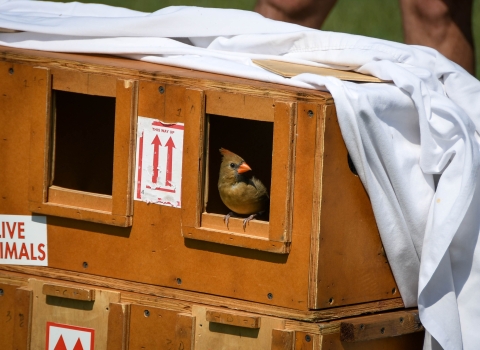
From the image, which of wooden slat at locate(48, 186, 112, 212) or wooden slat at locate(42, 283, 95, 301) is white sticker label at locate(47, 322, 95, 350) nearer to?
wooden slat at locate(42, 283, 95, 301)

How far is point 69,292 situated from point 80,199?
32cm

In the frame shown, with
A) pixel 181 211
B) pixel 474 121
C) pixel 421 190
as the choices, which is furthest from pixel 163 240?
pixel 474 121

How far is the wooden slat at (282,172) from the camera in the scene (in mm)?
3109

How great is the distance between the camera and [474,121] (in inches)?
138

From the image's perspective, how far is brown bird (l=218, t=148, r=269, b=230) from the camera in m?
3.54

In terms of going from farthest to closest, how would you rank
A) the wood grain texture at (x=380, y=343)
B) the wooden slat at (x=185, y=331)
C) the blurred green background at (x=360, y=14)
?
the blurred green background at (x=360, y=14)
the wooden slat at (x=185, y=331)
the wood grain texture at (x=380, y=343)

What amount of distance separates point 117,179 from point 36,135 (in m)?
0.35

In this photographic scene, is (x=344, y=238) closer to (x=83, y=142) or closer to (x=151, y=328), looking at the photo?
(x=151, y=328)

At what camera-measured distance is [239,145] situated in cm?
402

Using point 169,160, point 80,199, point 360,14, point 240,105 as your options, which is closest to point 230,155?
point 169,160

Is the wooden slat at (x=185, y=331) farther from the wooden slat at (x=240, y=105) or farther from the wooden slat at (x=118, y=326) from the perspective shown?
the wooden slat at (x=240, y=105)

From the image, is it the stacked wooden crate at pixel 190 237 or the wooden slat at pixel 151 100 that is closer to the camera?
the stacked wooden crate at pixel 190 237

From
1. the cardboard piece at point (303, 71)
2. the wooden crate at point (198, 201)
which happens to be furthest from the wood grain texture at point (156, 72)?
the cardboard piece at point (303, 71)

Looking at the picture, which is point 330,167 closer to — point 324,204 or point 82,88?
point 324,204
